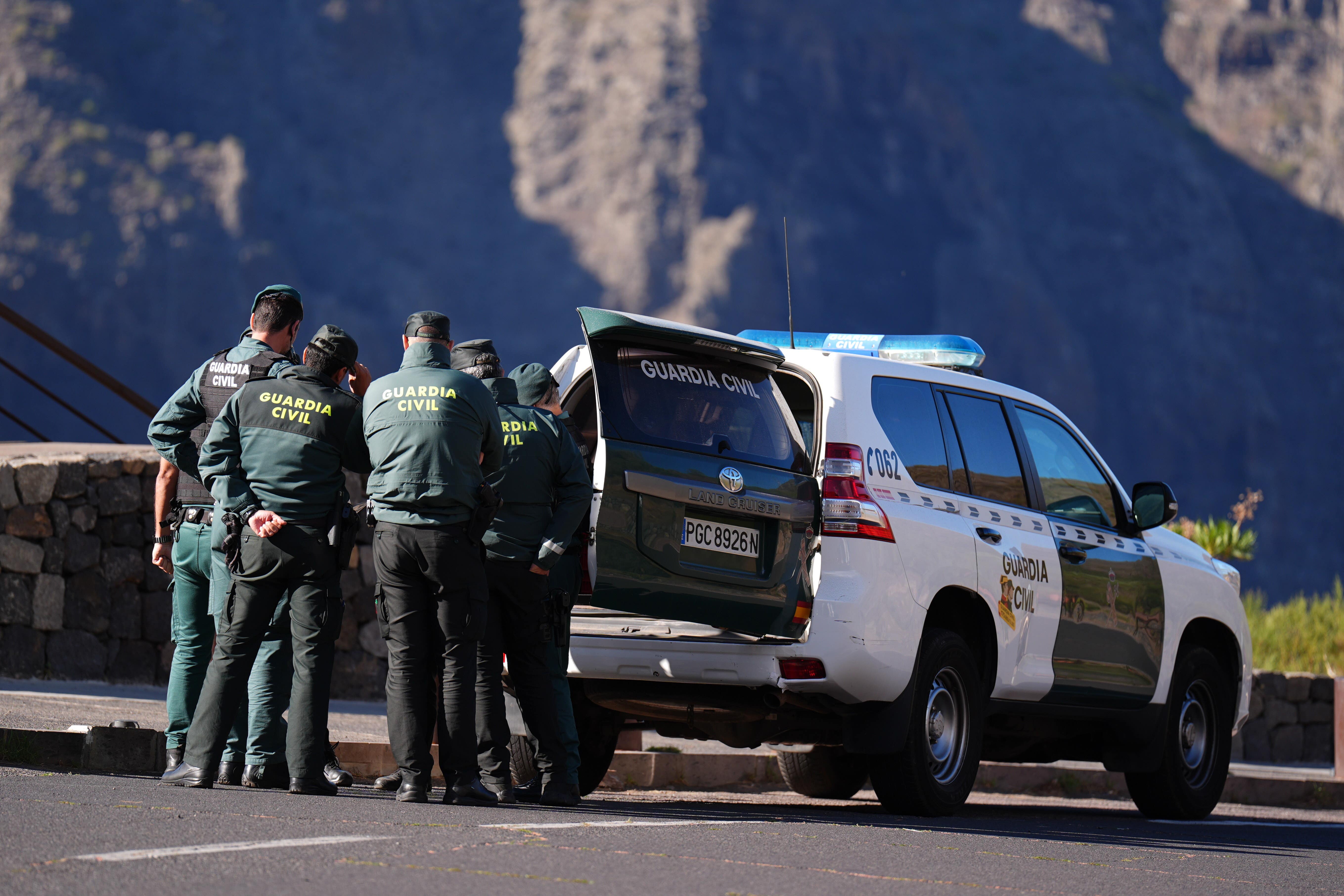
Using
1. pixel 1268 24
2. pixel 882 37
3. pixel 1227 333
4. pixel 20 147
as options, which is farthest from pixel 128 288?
pixel 1268 24

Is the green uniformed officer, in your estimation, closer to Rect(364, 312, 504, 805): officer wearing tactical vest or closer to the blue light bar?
Rect(364, 312, 504, 805): officer wearing tactical vest

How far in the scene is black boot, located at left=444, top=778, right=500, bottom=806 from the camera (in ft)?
22.9

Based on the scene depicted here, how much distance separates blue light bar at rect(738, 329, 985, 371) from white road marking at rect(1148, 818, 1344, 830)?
266 centimetres

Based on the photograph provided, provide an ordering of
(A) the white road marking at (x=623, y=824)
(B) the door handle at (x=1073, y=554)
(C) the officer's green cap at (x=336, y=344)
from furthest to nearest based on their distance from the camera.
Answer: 1. (B) the door handle at (x=1073, y=554)
2. (C) the officer's green cap at (x=336, y=344)
3. (A) the white road marking at (x=623, y=824)

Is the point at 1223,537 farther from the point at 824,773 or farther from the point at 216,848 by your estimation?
the point at 216,848

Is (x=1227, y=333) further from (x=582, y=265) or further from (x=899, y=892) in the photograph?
(x=899, y=892)

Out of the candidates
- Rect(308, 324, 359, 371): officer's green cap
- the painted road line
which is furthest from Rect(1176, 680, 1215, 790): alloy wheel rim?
the painted road line

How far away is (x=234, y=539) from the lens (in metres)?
6.86

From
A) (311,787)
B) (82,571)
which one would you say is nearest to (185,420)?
(311,787)

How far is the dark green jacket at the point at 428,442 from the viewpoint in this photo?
6.80 meters

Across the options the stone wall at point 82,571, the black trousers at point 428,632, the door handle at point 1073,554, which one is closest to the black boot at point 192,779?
the black trousers at point 428,632

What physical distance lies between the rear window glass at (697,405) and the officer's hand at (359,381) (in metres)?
1.16

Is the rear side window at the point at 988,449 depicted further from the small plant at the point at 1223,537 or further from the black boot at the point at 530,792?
the small plant at the point at 1223,537

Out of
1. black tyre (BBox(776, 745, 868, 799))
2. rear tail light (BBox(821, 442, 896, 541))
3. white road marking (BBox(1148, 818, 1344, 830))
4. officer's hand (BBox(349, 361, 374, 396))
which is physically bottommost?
white road marking (BBox(1148, 818, 1344, 830))
